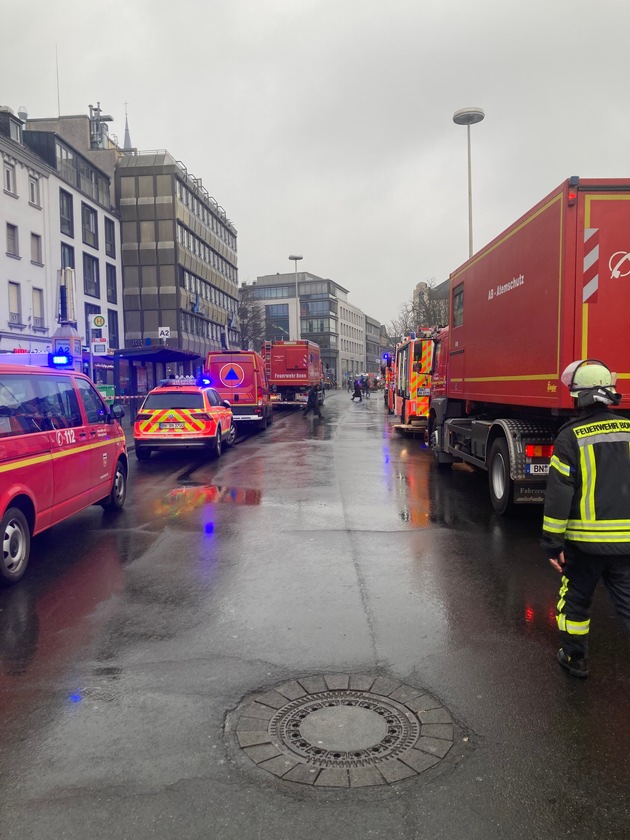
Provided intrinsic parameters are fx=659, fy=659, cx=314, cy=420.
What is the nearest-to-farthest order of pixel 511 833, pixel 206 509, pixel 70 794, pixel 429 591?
pixel 511 833 < pixel 70 794 < pixel 429 591 < pixel 206 509

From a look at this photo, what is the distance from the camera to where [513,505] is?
8352 mm

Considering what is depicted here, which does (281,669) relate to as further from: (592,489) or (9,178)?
(9,178)

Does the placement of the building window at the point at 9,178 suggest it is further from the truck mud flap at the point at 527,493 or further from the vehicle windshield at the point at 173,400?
the truck mud flap at the point at 527,493

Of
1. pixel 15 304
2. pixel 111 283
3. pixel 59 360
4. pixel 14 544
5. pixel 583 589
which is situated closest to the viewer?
pixel 583 589

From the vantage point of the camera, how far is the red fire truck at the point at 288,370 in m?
34.0

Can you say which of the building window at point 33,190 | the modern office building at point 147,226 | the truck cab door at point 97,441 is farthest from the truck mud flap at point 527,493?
the modern office building at point 147,226

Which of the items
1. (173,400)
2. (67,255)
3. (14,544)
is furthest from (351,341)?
(14,544)

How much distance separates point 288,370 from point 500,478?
86.0 feet

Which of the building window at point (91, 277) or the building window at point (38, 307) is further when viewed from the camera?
the building window at point (91, 277)

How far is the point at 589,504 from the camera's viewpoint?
3684 millimetres

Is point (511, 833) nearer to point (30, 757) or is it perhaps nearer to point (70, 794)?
point (70, 794)

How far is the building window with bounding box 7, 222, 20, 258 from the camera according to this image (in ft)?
92.7

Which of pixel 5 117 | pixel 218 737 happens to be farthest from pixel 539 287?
pixel 5 117

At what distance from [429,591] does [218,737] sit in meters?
2.67
